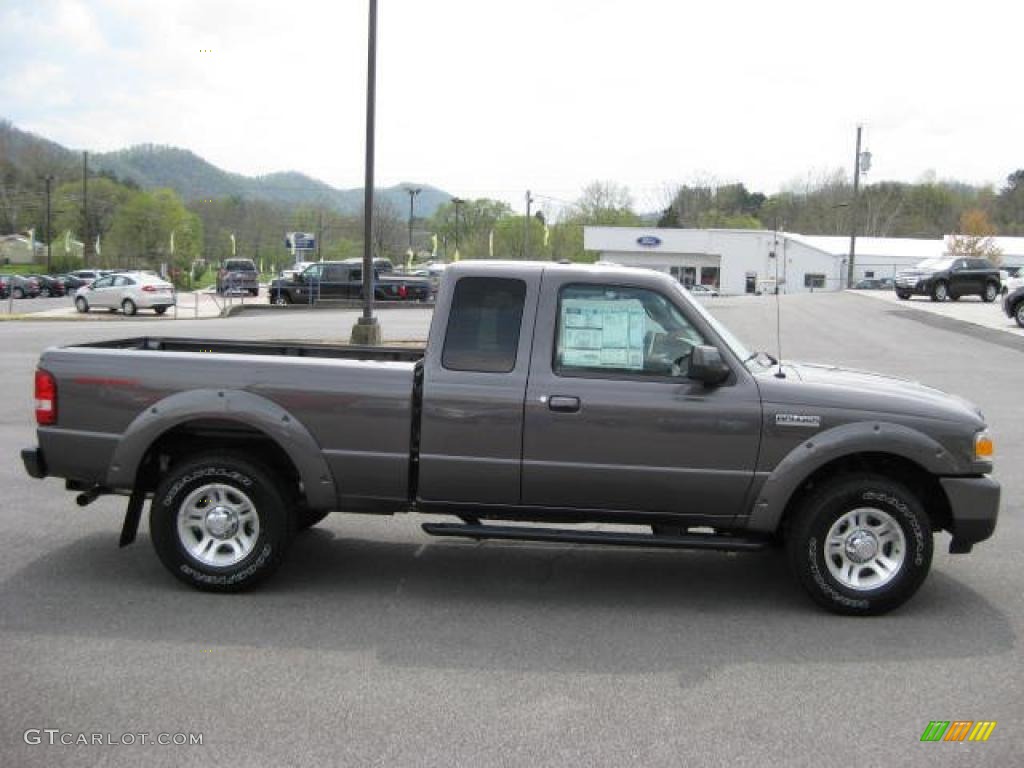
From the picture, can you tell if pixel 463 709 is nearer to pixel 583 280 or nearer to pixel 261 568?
pixel 261 568

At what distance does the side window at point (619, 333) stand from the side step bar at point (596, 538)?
35.3 inches

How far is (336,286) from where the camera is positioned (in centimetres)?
4197

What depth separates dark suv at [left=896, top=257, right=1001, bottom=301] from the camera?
4031cm

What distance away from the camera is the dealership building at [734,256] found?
76438mm

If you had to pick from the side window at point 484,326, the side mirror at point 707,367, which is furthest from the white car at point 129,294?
the side mirror at point 707,367

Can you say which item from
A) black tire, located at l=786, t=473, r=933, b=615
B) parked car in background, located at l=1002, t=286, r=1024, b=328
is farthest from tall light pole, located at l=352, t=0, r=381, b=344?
parked car in background, located at l=1002, t=286, r=1024, b=328

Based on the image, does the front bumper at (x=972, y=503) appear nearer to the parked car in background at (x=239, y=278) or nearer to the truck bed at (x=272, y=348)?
the truck bed at (x=272, y=348)

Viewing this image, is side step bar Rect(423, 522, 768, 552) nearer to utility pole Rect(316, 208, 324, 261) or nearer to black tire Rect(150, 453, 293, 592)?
black tire Rect(150, 453, 293, 592)

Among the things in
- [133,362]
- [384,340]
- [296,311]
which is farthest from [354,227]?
[133,362]

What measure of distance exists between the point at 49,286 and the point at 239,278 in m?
14.9

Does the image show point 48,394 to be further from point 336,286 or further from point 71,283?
point 71,283

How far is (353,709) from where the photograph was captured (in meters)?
4.10

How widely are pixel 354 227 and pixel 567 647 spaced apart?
352ft

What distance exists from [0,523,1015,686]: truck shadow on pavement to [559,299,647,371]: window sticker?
4.53 feet
